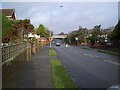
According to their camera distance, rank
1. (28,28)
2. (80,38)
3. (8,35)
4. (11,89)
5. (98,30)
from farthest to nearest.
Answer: (80,38) → (98,30) → (28,28) → (8,35) → (11,89)

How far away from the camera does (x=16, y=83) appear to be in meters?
11.4

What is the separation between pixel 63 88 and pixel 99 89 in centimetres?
134

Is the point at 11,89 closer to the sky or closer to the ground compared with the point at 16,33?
closer to the ground

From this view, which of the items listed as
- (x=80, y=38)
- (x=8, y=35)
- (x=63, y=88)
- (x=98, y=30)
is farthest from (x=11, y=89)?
(x=80, y=38)

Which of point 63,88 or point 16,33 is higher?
point 16,33

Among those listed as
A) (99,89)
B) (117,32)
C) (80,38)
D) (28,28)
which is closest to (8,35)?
(28,28)

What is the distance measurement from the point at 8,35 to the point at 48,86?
1852 centimetres

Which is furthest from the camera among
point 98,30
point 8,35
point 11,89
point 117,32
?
point 98,30

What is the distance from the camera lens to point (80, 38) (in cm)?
12319

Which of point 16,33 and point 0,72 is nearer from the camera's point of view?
point 0,72

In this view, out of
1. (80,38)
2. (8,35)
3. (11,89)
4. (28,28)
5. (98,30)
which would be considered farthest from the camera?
(80,38)

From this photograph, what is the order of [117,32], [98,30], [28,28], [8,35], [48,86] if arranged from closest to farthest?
[48,86] → [8,35] → [28,28] → [117,32] → [98,30]

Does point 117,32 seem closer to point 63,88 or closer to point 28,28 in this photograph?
point 28,28

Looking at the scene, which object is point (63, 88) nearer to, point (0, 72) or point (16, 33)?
point (0, 72)
